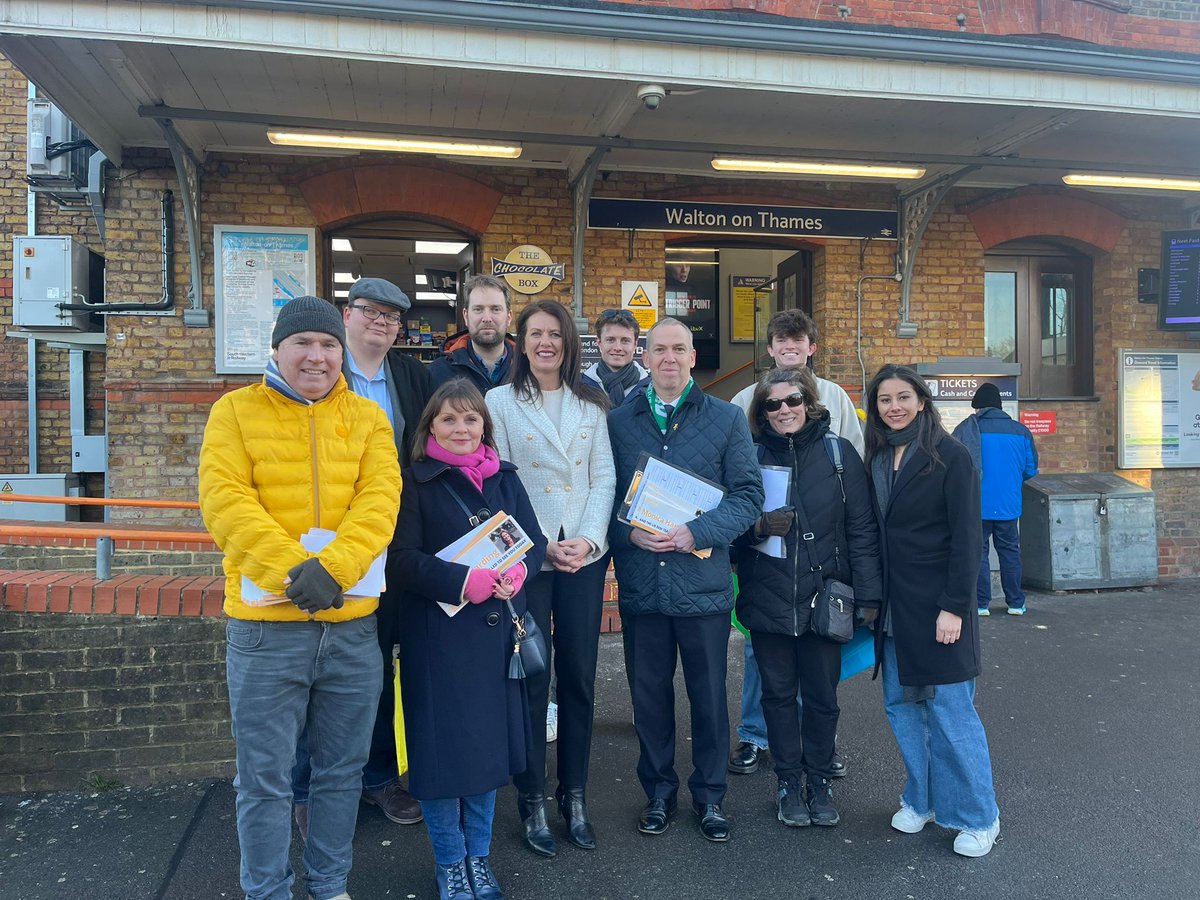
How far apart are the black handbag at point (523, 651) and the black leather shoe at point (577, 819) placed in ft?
2.28

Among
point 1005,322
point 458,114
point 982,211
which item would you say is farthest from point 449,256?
→ point 1005,322

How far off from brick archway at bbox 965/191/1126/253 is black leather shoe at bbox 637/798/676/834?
692 cm

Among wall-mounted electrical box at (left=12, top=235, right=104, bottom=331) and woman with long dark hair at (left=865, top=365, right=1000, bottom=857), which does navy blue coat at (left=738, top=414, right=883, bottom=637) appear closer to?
woman with long dark hair at (left=865, top=365, right=1000, bottom=857)

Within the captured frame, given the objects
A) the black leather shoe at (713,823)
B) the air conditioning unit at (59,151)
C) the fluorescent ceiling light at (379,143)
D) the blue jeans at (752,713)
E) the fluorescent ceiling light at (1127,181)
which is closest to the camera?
the black leather shoe at (713,823)

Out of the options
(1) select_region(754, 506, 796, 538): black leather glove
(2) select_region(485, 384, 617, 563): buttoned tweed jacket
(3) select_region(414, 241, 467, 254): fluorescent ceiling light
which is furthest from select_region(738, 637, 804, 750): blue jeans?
(3) select_region(414, 241, 467, 254): fluorescent ceiling light

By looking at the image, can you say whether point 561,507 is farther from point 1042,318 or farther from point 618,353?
point 1042,318

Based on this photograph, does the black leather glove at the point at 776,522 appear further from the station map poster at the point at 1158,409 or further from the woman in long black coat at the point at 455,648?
the station map poster at the point at 1158,409

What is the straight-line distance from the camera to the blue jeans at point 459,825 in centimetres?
287

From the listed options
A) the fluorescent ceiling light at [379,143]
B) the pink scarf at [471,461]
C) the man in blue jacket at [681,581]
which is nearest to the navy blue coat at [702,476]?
the man in blue jacket at [681,581]

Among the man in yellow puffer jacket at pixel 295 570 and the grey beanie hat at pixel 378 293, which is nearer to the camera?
the man in yellow puffer jacket at pixel 295 570

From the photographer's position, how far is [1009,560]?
712 cm

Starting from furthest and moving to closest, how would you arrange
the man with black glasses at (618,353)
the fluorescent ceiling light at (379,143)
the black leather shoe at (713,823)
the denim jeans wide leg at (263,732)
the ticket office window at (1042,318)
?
1. the ticket office window at (1042,318)
2. the fluorescent ceiling light at (379,143)
3. the man with black glasses at (618,353)
4. the black leather shoe at (713,823)
5. the denim jeans wide leg at (263,732)

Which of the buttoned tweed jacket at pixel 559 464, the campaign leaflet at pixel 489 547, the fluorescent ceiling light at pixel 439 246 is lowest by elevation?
the campaign leaflet at pixel 489 547

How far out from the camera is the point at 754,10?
23.1 feet
